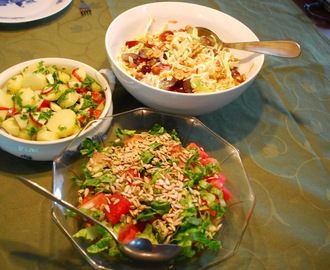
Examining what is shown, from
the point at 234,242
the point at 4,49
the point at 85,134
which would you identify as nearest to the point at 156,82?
the point at 85,134

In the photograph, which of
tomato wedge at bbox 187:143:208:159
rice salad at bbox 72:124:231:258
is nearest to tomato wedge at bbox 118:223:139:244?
rice salad at bbox 72:124:231:258

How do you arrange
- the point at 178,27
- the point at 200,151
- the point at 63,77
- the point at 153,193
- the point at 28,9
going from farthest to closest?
the point at 28,9 → the point at 178,27 → the point at 63,77 → the point at 200,151 → the point at 153,193

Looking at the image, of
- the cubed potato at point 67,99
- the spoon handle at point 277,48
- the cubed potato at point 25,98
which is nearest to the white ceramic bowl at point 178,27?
the spoon handle at point 277,48

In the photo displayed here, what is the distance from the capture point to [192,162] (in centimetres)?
79

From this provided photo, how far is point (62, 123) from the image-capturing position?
2.65 feet

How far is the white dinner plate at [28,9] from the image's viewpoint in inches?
49.5

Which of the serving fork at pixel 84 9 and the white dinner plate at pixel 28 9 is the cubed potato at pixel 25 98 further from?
the serving fork at pixel 84 9

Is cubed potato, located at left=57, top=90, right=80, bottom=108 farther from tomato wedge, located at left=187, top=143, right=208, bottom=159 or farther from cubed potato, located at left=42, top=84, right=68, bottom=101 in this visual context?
tomato wedge, located at left=187, top=143, right=208, bottom=159

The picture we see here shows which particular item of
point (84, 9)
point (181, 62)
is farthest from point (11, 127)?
point (84, 9)

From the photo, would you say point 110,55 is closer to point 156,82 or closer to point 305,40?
point 156,82

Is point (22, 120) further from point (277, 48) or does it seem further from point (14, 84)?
point (277, 48)

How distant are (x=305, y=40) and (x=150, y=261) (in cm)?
130

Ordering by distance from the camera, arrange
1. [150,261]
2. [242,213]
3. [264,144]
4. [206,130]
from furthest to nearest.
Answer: [264,144]
[206,130]
[242,213]
[150,261]

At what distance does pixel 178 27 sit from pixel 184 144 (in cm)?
54
